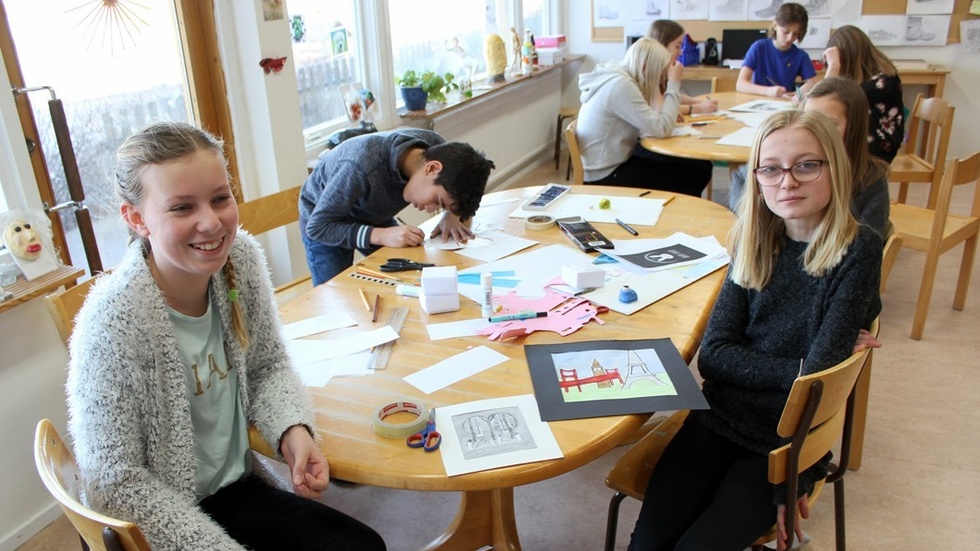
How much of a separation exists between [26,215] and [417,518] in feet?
4.44

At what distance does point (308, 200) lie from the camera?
2.38m

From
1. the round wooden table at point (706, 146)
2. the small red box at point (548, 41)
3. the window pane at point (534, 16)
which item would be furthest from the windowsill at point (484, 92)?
the round wooden table at point (706, 146)

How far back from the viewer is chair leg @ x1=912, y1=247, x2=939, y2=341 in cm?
284

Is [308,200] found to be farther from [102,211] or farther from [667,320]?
[667,320]

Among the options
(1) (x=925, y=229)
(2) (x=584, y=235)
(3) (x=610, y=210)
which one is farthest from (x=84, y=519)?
(1) (x=925, y=229)

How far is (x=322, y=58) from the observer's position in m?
3.40

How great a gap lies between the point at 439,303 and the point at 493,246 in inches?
18.2

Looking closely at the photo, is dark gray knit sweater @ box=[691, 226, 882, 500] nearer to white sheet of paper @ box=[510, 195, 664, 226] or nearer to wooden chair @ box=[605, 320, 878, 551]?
wooden chair @ box=[605, 320, 878, 551]

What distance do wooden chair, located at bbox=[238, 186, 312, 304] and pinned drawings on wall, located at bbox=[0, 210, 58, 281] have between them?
0.52 meters

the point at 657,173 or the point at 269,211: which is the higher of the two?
the point at 269,211

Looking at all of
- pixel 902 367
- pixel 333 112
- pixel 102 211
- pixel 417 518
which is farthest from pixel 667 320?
pixel 333 112

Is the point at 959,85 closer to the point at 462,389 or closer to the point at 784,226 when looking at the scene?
the point at 784,226

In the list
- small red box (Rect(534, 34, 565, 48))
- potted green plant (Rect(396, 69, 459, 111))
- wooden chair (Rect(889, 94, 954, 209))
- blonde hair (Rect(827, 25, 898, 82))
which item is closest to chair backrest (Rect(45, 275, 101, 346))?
potted green plant (Rect(396, 69, 459, 111))

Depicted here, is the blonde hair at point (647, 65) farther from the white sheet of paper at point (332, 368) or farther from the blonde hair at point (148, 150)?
the blonde hair at point (148, 150)
